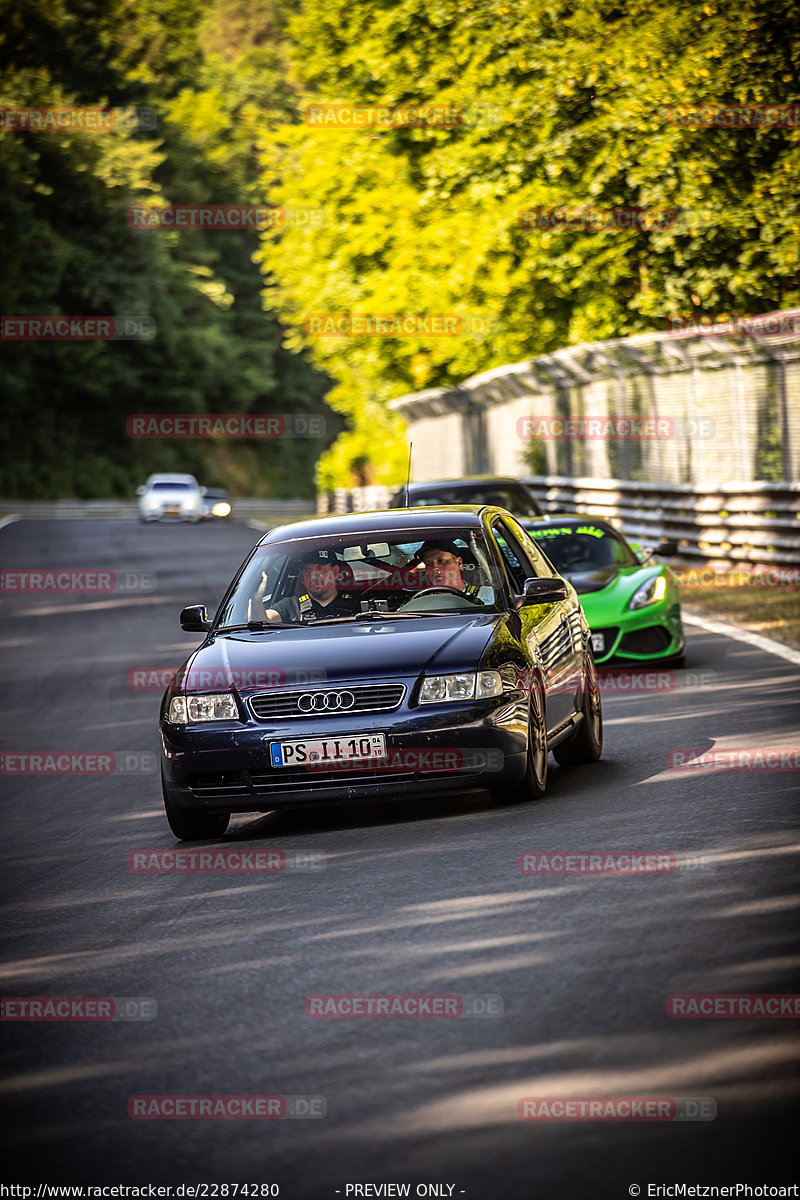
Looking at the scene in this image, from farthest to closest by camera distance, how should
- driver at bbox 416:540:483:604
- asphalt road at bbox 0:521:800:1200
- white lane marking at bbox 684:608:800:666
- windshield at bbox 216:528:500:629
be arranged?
white lane marking at bbox 684:608:800:666, driver at bbox 416:540:483:604, windshield at bbox 216:528:500:629, asphalt road at bbox 0:521:800:1200

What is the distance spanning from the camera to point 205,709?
845cm

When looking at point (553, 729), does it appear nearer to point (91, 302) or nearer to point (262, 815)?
point (262, 815)

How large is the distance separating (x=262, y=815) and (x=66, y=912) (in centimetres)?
220

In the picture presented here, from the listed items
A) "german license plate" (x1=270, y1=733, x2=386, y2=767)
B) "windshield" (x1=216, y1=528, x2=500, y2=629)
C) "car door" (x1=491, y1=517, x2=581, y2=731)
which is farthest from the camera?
"windshield" (x1=216, y1=528, x2=500, y2=629)

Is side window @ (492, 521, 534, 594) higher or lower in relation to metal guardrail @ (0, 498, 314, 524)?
higher

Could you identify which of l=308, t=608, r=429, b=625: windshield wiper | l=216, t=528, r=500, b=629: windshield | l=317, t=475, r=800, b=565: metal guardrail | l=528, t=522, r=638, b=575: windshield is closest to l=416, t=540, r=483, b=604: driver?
l=216, t=528, r=500, b=629: windshield

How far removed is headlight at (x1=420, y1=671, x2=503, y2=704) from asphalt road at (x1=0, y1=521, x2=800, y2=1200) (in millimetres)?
560

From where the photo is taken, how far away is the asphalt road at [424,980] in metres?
4.25

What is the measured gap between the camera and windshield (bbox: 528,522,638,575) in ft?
50.1

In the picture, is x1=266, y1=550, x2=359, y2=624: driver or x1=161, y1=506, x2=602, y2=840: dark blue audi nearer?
x1=161, y1=506, x2=602, y2=840: dark blue audi

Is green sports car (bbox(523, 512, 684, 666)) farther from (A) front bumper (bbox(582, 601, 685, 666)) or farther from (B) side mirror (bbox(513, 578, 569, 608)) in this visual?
(B) side mirror (bbox(513, 578, 569, 608))

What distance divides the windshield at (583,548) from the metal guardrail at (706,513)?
184 inches

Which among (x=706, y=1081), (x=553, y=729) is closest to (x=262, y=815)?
(x=553, y=729)

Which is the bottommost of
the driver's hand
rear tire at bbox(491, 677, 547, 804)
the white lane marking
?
the white lane marking
